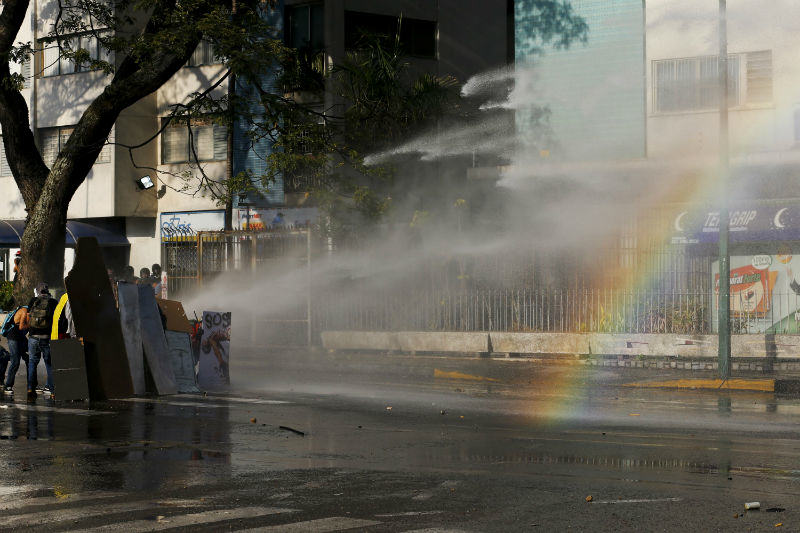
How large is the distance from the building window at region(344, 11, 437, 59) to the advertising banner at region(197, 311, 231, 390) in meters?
14.8

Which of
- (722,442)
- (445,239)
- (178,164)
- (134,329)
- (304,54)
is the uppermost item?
(304,54)

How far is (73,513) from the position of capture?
23.8ft

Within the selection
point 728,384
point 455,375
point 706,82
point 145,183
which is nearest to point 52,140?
point 145,183

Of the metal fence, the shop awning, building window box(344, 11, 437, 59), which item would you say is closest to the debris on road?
the metal fence

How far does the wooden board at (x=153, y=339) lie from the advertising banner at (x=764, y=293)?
469 inches

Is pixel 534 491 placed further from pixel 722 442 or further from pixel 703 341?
pixel 703 341

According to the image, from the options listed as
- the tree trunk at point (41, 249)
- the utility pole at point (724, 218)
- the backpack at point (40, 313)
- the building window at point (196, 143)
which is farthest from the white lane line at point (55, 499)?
the building window at point (196, 143)

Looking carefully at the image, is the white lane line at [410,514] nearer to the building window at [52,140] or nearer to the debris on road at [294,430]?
the debris on road at [294,430]

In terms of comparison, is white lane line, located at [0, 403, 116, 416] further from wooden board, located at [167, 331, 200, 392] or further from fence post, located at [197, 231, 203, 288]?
fence post, located at [197, 231, 203, 288]

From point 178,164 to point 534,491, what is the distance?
90.2 feet

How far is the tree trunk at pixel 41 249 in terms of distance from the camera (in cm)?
2059

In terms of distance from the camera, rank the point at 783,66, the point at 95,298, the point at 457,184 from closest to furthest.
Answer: the point at 95,298 → the point at 783,66 → the point at 457,184

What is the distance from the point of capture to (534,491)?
8.09 m

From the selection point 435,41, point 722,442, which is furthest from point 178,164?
point 722,442
